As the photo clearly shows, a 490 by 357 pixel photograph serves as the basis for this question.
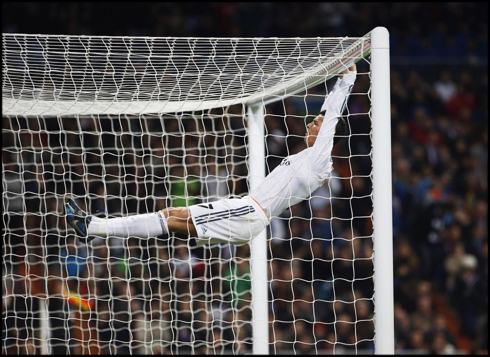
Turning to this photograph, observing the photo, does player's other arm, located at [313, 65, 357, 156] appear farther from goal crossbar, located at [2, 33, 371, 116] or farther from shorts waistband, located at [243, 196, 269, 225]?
shorts waistband, located at [243, 196, 269, 225]

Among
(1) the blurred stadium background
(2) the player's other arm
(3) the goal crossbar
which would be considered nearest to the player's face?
(2) the player's other arm

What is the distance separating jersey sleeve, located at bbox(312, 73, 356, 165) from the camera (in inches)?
163

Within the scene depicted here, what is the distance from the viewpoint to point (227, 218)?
14.2 ft

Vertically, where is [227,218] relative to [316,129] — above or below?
below

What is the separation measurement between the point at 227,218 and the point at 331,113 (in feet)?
3.17

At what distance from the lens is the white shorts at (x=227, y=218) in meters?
4.32

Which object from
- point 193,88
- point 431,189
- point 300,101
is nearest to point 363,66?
point 300,101

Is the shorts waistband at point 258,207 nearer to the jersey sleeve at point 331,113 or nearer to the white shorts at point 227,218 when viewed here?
the white shorts at point 227,218

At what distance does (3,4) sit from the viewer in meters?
9.19

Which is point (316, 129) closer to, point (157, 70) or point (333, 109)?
point (333, 109)

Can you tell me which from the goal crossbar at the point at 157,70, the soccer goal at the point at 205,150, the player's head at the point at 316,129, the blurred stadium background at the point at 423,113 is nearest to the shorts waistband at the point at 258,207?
the soccer goal at the point at 205,150

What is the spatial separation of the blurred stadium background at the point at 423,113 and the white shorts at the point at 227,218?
353 cm

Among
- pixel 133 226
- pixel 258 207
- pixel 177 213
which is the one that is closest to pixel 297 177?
pixel 258 207

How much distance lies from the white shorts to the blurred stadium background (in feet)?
11.6
